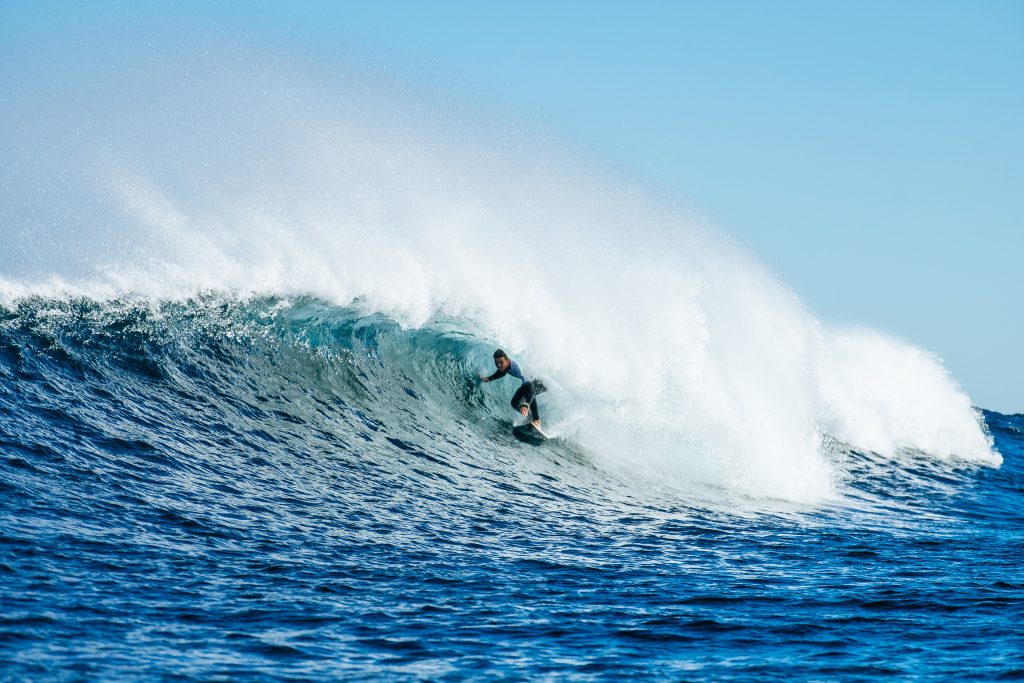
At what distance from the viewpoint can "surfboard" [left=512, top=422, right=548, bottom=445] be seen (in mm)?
13156

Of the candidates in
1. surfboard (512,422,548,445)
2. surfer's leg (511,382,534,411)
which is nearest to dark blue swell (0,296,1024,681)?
surfboard (512,422,548,445)

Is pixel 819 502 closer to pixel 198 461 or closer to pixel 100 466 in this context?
pixel 198 461

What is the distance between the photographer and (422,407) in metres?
13.6

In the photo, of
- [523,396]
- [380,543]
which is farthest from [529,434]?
[380,543]

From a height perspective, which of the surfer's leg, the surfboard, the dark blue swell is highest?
the surfer's leg

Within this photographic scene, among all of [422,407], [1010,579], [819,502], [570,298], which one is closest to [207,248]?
[422,407]

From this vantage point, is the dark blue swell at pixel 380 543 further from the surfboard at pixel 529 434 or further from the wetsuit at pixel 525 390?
the wetsuit at pixel 525 390

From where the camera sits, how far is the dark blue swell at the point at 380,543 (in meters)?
5.61

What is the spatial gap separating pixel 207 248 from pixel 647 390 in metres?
8.47

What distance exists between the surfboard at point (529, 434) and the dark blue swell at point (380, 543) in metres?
0.25

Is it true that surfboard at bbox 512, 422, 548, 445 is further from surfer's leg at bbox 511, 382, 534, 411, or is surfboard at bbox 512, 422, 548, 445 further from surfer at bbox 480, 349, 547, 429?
surfer's leg at bbox 511, 382, 534, 411

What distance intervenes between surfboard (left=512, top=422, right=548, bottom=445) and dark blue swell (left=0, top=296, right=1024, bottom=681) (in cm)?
25

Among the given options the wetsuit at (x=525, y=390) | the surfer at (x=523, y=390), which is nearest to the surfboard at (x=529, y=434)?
the surfer at (x=523, y=390)

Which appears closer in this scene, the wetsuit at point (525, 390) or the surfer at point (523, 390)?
the surfer at point (523, 390)
